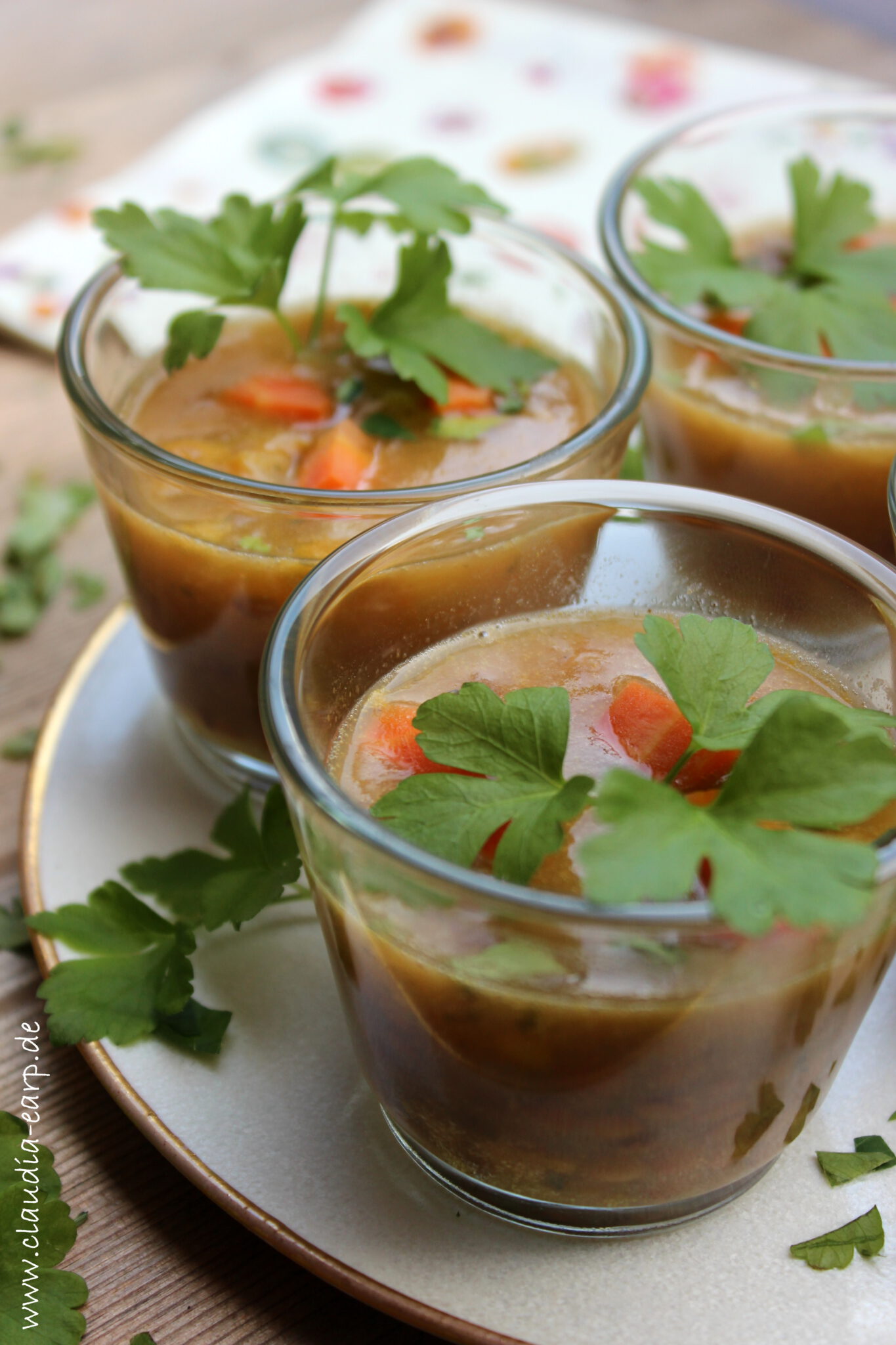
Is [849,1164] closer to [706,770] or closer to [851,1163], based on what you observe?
[851,1163]

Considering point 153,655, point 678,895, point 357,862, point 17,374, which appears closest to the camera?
point 678,895

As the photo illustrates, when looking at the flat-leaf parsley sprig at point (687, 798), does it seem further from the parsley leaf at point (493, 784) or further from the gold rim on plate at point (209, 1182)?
the gold rim on plate at point (209, 1182)

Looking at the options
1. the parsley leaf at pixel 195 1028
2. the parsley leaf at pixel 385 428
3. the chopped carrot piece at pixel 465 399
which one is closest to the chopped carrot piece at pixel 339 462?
the parsley leaf at pixel 385 428

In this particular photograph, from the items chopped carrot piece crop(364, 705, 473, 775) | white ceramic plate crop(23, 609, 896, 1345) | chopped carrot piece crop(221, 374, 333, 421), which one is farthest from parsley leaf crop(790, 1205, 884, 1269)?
chopped carrot piece crop(221, 374, 333, 421)

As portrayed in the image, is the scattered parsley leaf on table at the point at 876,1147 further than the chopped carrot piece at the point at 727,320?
No

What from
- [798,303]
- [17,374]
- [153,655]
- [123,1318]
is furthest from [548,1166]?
[17,374]

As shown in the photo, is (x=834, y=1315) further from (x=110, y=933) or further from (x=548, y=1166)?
(x=110, y=933)
